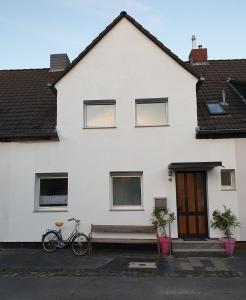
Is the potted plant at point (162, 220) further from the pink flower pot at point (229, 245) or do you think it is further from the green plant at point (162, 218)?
the pink flower pot at point (229, 245)

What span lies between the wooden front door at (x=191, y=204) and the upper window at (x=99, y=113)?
3095 mm

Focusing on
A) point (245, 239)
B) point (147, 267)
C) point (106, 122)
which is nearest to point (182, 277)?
point (147, 267)

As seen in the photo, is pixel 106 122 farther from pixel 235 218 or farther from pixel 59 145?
pixel 235 218

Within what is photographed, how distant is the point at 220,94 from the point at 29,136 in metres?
7.66

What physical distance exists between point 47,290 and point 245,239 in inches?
267

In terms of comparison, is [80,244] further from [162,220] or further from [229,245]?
[229,245]

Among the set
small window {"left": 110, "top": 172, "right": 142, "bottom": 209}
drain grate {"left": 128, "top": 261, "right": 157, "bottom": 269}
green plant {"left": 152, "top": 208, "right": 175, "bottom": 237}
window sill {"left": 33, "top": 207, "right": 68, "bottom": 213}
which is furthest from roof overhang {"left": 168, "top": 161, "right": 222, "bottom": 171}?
window sill {"left": 33, "top": 207, "right": 68, "bottom": 213}

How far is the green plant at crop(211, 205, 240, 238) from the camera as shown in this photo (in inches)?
422

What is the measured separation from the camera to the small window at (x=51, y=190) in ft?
38.9

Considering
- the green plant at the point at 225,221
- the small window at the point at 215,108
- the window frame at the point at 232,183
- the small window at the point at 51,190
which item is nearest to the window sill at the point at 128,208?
the small window at the point at 51,190

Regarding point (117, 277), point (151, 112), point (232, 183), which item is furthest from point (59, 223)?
point (232, 183)

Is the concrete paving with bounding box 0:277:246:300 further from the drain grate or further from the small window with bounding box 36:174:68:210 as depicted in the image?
the small window with bounding box 36:174:68:210

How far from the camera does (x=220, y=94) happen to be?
1365cm

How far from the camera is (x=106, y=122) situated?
12.1 metres
